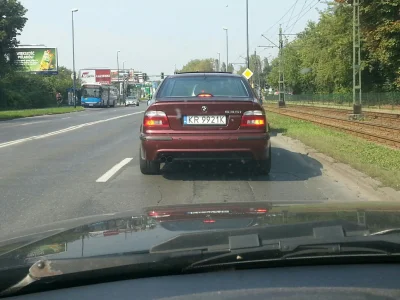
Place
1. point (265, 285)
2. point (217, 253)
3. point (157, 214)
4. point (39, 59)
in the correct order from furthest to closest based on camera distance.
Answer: point (39, 59)
point (157, 214)
point (217, 253)
point (265, 285)

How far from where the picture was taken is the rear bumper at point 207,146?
8.38 m

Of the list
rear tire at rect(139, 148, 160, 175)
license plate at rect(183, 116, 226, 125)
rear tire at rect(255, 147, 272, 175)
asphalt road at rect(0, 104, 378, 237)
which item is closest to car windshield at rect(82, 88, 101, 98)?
asphalt road at rect(0, 104, 378, 237)

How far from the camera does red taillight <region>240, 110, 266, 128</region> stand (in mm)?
8461

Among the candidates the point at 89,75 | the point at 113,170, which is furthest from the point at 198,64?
the point at 113,170

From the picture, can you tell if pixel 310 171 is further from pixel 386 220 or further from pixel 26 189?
pixel 386 220

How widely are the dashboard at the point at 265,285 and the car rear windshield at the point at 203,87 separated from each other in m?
6.51

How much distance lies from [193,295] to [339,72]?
60215 mm

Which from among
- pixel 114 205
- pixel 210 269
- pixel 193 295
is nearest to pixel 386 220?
pixel 210 269

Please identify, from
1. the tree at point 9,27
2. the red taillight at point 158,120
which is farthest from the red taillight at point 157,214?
the tree at point 9,27

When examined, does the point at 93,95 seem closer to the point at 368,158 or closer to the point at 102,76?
the point at 102,76

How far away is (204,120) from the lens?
8.42 meters

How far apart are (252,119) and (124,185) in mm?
2122

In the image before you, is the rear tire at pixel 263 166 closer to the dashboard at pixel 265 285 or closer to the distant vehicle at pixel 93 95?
the dashboard at pixel 265 285

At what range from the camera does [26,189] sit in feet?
27.7
